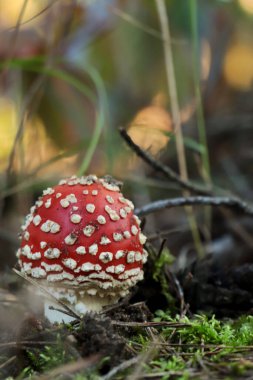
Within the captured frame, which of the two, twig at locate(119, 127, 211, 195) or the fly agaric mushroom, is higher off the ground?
twig at locate(119, 127, 211, 195)

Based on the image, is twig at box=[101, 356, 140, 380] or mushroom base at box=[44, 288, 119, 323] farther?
mushroom base at box=[44, 288, 119, 323]

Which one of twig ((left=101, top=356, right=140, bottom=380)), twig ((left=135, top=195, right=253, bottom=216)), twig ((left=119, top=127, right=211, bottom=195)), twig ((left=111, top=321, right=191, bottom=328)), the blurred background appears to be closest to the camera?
twig ((left=101, top=356, right=140, bottom=380))

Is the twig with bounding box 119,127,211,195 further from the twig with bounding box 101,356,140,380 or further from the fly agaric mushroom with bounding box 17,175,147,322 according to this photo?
the twig with bounding box 101,356,140,380

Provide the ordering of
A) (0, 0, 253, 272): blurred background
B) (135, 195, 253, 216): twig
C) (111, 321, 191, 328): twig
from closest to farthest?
(111, 321, 191, 328): twig → (135, 195, 253, 216): twig → (0, 0, 253, 272): blurred background

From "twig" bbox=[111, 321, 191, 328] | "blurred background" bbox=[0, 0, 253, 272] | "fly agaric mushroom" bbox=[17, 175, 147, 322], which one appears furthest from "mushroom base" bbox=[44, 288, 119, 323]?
"blurred background" bbox=[0, 0, 253, 272]

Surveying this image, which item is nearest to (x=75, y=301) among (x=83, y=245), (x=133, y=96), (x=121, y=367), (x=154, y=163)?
(x=83, y=245)

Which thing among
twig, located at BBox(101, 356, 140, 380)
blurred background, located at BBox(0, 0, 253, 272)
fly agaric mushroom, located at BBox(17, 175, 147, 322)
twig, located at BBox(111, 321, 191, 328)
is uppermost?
blurred background, located at BBox(0, 0, 253, 272)

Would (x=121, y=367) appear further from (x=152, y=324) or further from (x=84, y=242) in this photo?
(x=84, y=242)

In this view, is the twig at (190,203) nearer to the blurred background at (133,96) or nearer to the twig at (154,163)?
the twig at (154,163)
